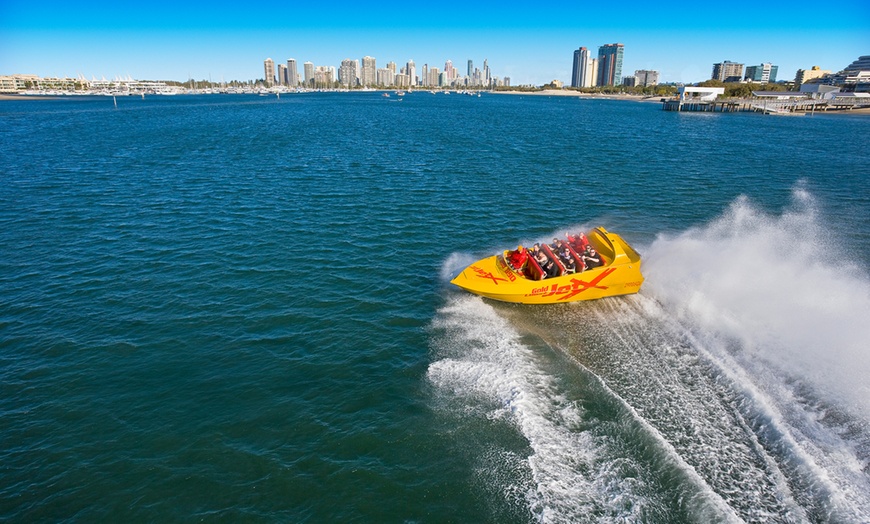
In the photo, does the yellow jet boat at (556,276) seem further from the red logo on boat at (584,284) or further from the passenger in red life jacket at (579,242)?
the passenger in red life jacket at (579,242)

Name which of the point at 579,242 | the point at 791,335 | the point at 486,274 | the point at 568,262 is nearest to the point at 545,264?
the point at 568,262

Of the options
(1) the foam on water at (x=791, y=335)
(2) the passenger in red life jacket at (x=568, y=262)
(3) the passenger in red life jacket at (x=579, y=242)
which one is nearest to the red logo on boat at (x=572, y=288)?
(2) the passenger in red life jacket at (x=568, y=262)

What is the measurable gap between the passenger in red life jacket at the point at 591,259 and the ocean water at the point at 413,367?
178cm

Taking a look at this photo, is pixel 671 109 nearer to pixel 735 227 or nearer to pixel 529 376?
pixel 735 227

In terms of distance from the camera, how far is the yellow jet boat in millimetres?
21250

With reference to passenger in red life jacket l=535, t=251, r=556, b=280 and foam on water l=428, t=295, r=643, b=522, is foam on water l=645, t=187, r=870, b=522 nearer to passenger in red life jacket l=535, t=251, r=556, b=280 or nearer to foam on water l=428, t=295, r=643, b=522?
foam on water l=428, t=295, r=643, b=522

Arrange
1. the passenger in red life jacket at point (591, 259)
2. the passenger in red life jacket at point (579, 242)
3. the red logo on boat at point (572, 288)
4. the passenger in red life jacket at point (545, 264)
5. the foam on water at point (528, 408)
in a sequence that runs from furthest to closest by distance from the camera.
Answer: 1. the passenger in red life jacket at point (579, 242)
2. the passenger in red life jacket at point (591, 259)
3. the passenger in red life jacket at point (545, 264)
4. the red logo on boat at point (572, 288)
5. the foam on water at point (528, 408)

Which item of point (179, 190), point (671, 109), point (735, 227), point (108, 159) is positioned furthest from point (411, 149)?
point (671, 109)

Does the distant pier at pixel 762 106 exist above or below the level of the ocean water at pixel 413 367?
above

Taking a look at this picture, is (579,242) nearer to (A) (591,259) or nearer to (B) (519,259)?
(A) (591,259)

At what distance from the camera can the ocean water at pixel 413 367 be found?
12.5m

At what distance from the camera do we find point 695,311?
824 inches

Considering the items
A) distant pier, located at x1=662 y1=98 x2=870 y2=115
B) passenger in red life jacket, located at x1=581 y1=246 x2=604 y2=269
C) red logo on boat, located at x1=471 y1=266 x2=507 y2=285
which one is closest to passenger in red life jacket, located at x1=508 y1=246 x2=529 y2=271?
red logo on boat, located at x1=471 y1=266 x2=507 y2=285

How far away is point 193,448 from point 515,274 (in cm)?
1381
